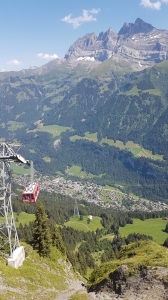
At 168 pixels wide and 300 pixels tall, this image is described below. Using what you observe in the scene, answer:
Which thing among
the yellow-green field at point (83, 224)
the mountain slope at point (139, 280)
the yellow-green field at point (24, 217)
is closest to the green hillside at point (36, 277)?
the mountain slope at point (139, 280)

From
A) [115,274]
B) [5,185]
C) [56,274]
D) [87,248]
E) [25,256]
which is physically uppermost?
[5,185]

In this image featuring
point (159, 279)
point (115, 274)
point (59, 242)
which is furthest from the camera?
point (59, 242)

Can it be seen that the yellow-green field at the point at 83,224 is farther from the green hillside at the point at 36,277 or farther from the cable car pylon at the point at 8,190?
the cable car pylon at the point at 8,190

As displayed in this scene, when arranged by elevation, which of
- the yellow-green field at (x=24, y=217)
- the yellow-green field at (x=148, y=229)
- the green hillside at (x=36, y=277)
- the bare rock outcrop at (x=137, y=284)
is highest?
the bare rock outcrop at (x=137, y=284)

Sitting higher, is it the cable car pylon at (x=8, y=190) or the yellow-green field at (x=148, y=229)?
the cable car pylon at (x=8, y=190)

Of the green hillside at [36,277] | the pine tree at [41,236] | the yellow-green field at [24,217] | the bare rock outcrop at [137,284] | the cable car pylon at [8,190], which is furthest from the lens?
the yellow-green field at [24,217]

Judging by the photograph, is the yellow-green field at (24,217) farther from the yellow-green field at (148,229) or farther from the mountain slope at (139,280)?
the mountain slope at (139,280)

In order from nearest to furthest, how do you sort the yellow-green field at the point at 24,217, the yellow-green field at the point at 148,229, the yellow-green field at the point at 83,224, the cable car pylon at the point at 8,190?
the cable car pylon at the point at 8,190
the yellow-green field at the point at 24,217
the yellow-green field at the point at 148,229
the yellow-green field at the point at 83,224

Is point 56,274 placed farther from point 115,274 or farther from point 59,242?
point 115,274

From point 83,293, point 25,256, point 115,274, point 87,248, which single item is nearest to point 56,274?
point 25,256

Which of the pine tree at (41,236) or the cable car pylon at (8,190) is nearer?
the cable car pylon at (8,190)
